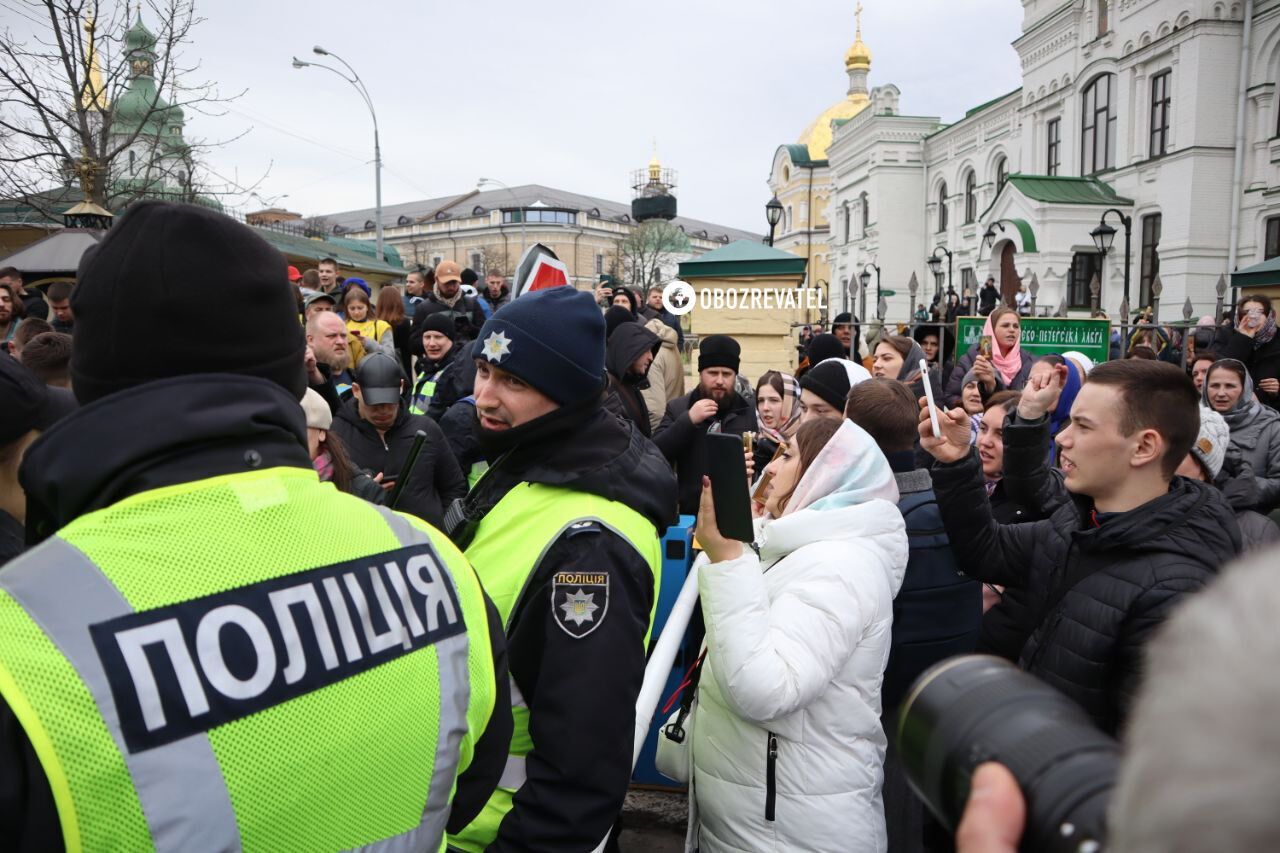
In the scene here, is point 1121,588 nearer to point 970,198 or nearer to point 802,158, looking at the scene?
point 970,198

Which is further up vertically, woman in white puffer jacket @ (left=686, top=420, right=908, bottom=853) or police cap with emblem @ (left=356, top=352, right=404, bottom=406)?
police cap with emblem @ (left=356, top=352, right=404, bottom=406)

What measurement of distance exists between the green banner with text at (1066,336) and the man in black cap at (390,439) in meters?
6.66

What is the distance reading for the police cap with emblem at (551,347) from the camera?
2.10 meters

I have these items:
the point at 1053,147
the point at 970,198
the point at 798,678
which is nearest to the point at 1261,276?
the point at 798,678

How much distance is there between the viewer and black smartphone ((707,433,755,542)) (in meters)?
2.18

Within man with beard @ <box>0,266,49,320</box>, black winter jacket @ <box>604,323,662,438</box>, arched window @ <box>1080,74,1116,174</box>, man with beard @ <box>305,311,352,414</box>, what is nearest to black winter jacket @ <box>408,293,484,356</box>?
man with beard @ <box>305,311,352,414</box>

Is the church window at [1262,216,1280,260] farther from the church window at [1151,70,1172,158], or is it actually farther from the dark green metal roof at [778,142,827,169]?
the dark green metal roof at [778,142,827,169]

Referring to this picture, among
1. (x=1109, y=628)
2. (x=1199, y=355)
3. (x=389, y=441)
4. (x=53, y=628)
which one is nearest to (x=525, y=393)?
(x=53, y=628)

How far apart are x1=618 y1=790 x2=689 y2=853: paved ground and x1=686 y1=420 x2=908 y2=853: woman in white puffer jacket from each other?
113 centimetres

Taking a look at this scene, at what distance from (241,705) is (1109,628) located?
2127 mm

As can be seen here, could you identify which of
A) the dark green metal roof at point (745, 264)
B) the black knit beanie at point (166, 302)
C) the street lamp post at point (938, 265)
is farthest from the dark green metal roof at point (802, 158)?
the black knit beanie at point (166, 302)

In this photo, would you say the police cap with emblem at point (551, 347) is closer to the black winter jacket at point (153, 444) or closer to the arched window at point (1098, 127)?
the black winter jacket at point (153, 444)

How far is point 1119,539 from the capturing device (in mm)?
2365

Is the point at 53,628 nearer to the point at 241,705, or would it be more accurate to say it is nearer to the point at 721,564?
the point at 241,705
